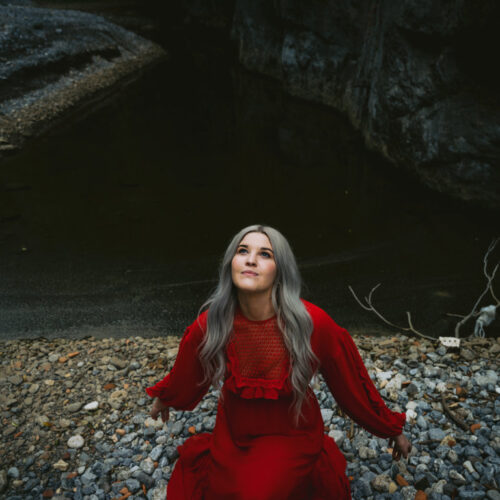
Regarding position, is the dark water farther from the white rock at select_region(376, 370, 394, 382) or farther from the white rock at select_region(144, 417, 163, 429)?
the white rock at select_region(144, 417, 163, 429)

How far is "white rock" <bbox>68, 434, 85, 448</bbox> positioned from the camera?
332 cm

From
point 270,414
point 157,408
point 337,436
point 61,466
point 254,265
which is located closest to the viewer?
point 254,265

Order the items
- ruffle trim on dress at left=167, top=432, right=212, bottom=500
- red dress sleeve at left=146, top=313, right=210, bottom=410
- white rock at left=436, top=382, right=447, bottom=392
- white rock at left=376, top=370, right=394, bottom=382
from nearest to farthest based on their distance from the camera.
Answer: red dress sleeve at left=146, top=313, right=210, bottom=410 → ruffle trim on dress at left=167, top=432, right=212, bottom=500 → white rock at left=436, top=382, right=447, bottom=392 → white rock at left=376, top=370, right=394, bottom=382

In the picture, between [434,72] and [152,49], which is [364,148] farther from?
Answer: [152,49]

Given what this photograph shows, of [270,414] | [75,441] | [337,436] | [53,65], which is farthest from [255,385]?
[53,65]

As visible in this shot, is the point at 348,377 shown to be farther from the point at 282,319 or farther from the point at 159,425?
the point at 159,425

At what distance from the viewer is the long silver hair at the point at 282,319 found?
2.38 m

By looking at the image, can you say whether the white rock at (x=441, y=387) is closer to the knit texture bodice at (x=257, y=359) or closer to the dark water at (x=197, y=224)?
the dark water at (x=197, y=224)

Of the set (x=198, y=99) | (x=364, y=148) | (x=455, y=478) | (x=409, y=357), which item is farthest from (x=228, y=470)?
(x=198, y=99)

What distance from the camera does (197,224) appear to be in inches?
327

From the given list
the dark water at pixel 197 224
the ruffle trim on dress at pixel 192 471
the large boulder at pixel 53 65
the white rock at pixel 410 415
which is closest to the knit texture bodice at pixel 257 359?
the ruffle trim on dress at pixel 192 471

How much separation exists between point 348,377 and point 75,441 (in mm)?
2236

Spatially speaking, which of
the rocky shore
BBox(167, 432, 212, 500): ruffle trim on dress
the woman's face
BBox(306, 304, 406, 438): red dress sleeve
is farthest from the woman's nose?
the rocky shore

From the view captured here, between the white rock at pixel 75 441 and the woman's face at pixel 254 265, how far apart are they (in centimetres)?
198
